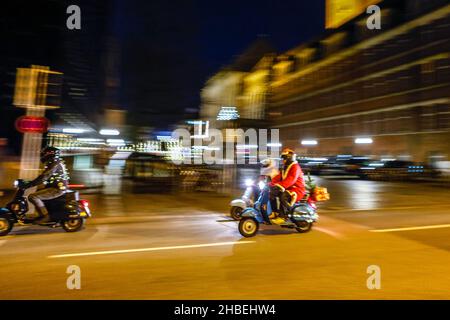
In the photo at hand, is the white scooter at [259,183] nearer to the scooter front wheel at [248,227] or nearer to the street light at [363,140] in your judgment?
the scooter front wheel at [248,227]

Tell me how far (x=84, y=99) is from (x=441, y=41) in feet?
96.8

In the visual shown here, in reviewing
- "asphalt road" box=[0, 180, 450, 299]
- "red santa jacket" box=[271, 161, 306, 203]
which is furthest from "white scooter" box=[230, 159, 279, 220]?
"asphalt road" box=[0, 180, 450, 299]

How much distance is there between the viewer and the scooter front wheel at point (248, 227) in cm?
860

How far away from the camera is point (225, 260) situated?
673cm

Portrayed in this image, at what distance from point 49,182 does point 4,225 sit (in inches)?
44.7

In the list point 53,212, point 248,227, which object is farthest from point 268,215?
point 53,212

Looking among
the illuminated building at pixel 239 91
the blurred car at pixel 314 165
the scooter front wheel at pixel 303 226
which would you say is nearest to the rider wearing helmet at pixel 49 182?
the scooter front wheel at pixel 303 226

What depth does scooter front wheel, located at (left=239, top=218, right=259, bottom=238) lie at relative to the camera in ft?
28.2

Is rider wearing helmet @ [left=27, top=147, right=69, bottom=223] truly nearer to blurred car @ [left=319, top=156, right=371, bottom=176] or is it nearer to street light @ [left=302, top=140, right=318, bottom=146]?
blurred car @ [left=319, top=156, right=371, bottom=176]

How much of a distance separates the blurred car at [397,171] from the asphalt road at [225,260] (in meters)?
18.4

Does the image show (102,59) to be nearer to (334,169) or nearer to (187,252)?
(334,169)

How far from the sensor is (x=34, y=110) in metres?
11.3

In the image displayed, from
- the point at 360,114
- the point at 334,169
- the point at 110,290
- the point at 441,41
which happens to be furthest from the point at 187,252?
the point at 360,114

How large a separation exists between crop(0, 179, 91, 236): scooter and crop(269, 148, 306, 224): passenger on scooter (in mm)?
3830
